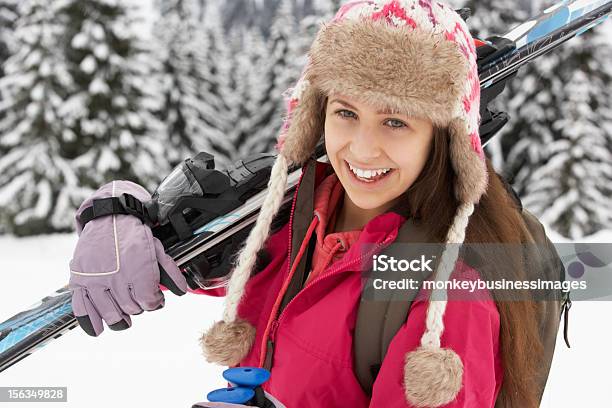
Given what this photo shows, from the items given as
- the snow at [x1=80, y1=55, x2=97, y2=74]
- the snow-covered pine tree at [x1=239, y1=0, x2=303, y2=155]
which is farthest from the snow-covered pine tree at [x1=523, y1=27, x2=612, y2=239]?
the snow at [x1=80, y1=55, x2=97, y2=74]

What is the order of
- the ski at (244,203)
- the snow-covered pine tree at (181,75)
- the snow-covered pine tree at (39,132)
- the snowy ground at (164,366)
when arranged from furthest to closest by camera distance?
the snow-covered pine tree at (181,75)
the snow-covered pine tree at (39,132)
the snowy ground at (164,366)
the ski at (244,203)

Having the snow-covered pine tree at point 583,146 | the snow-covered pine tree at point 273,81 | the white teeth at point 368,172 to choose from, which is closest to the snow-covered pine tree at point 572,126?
the snow-covered pine tree at point 583,146

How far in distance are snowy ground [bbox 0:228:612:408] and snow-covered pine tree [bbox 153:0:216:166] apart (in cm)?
1567

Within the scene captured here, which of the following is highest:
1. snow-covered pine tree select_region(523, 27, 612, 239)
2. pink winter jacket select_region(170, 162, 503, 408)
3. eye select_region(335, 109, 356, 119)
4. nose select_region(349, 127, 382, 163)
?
snow-covered pine tree select_region(523, 27, 612, 239)

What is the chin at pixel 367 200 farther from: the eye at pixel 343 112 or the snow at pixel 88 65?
the snow at pixel 88 65

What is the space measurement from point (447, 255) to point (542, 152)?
17.0 meters

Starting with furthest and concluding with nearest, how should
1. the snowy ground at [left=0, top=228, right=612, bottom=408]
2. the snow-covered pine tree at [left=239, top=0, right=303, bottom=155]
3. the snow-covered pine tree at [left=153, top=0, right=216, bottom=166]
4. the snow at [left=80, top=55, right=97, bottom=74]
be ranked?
the snow-covered pine tree at [left=239, top=0, right=303, bottom=155] → the snow-covered pine tree at [left=153, top=0, right=216, bottom=166] → the snow at [left=80, top=55, right=97, bottom=74] → the snowy ground at [left=0, top=228, right=612, bottom=408]

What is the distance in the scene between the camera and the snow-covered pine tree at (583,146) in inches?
629

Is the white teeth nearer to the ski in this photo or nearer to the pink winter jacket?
the pink winter jacket

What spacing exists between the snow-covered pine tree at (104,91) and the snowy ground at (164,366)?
1085 cm

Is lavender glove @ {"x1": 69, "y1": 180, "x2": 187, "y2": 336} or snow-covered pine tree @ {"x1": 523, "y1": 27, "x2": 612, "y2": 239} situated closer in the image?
lavender glove @ {"x1": 69, "y1": 180, "x2": 187, "y2": 336}

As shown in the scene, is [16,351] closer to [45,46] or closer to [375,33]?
[375,33]

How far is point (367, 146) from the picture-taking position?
5.83ft

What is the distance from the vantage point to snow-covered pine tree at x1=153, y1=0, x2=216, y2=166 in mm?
20016
